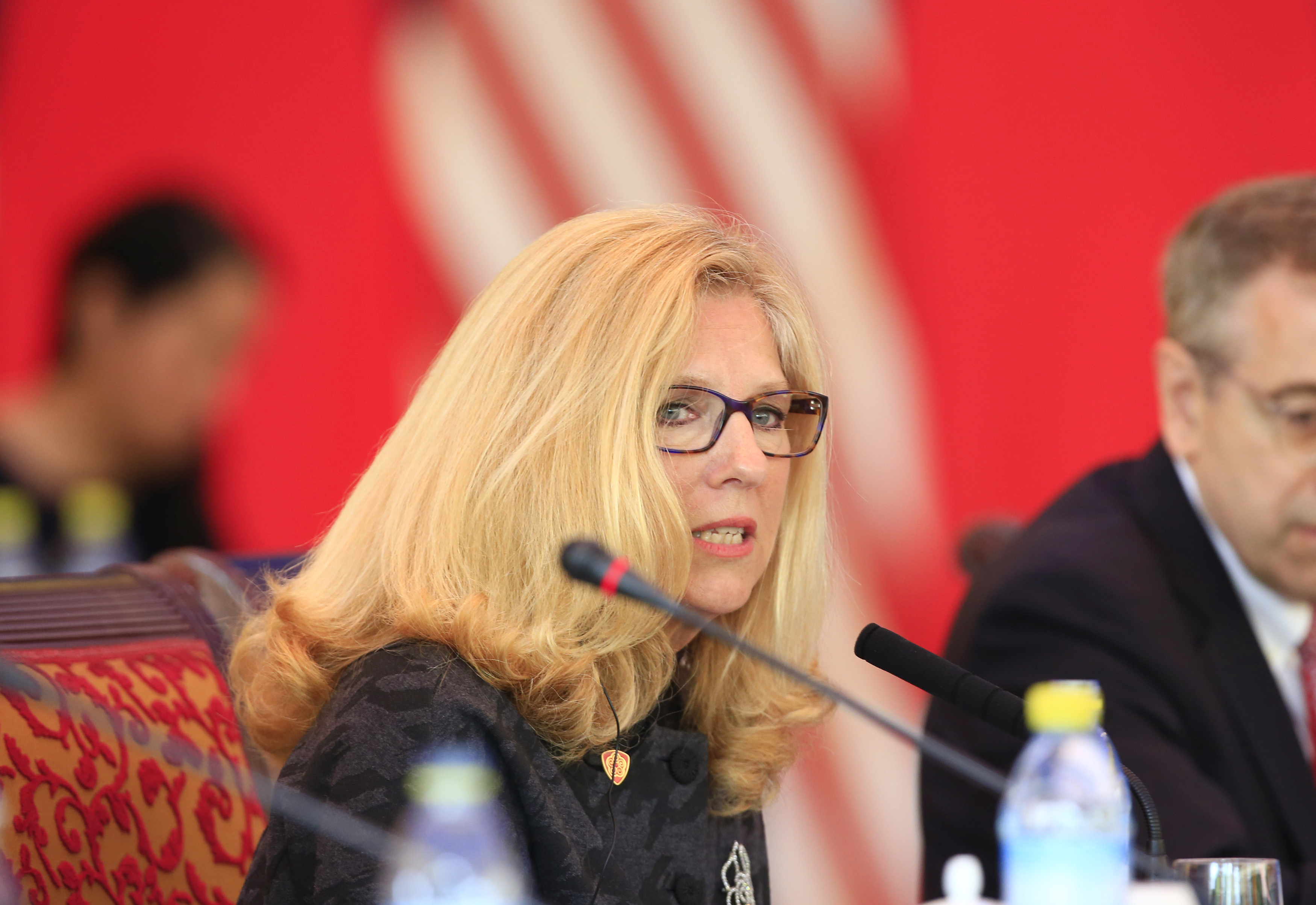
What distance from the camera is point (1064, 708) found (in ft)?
2.69

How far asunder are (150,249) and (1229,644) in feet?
8.12

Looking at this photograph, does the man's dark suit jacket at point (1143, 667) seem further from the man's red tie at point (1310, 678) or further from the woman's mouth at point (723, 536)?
the woman's mouth at point (723, 536)

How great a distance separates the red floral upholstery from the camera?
1213mm

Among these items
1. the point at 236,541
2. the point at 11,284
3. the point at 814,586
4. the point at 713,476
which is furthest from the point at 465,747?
the point at 11,284

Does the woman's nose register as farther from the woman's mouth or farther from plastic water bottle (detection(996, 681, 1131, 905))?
plastic water bottle (detection(996, 681, 1131, 905))

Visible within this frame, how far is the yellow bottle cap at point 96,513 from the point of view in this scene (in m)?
3.03

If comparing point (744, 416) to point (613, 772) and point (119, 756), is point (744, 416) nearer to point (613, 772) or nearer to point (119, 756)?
point (613, 772)

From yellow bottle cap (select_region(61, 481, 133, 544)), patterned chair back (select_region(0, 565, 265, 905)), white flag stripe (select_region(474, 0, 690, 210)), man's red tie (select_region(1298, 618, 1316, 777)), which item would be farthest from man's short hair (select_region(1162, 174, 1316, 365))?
yellow bottle cap (select_region(61, 481, 133, 544))

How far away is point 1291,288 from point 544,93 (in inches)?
81.3

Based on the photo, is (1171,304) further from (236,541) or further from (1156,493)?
(236,541)

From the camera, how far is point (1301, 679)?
1961mm

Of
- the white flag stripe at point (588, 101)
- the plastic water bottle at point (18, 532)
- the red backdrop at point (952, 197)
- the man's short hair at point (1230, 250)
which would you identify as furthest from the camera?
the white flag stripe at point (588, 101)

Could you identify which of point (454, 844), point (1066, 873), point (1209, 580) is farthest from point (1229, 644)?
point (454, 844)

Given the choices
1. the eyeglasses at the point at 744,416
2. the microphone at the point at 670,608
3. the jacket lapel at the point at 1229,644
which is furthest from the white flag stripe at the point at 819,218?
the microphone at the point at 670,608
